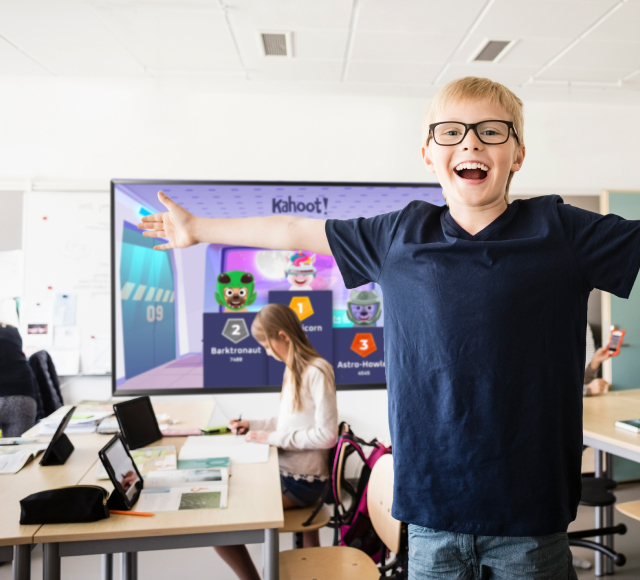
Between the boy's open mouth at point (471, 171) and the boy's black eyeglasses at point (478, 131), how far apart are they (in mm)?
43

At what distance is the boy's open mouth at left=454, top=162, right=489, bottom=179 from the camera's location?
3.02ft

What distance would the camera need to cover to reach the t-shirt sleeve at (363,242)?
98 centimetres

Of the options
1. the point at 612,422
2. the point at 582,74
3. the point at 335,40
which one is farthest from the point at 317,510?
the point at 582,74

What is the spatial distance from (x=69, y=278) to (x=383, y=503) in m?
3.01

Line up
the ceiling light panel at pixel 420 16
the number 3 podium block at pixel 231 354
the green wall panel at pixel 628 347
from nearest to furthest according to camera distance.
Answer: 1. the ceiling light panel at pixel 420 16
2. the number 3 podium block at pixel 231 354
3. the green wall panel at pixel 628 347

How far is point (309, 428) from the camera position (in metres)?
2.43

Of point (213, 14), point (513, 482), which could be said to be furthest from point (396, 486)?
point (213, 14)

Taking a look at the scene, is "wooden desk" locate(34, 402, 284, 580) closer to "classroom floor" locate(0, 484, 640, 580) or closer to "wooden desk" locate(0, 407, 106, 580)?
"wooden desk" locate(0, 407, 106, 580)

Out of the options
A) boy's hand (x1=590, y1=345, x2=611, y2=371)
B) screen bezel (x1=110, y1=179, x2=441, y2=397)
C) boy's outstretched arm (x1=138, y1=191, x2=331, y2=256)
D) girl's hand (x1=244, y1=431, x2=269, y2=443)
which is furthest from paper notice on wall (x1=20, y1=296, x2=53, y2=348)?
boy's hand (x1=590, y1=345, x2=611, y2=371)

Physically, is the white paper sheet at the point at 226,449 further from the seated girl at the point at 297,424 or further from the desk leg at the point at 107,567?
the desk leg at the point at 107,567

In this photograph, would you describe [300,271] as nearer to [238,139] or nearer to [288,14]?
[238,139]

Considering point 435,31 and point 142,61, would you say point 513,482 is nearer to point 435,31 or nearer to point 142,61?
point 435,31

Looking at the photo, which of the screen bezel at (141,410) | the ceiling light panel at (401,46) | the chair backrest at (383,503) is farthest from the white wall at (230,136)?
the chair backrest at (383,503)

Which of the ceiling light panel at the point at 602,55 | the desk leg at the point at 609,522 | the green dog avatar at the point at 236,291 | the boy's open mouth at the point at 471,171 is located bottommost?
the desk leg at the point at 609,522
